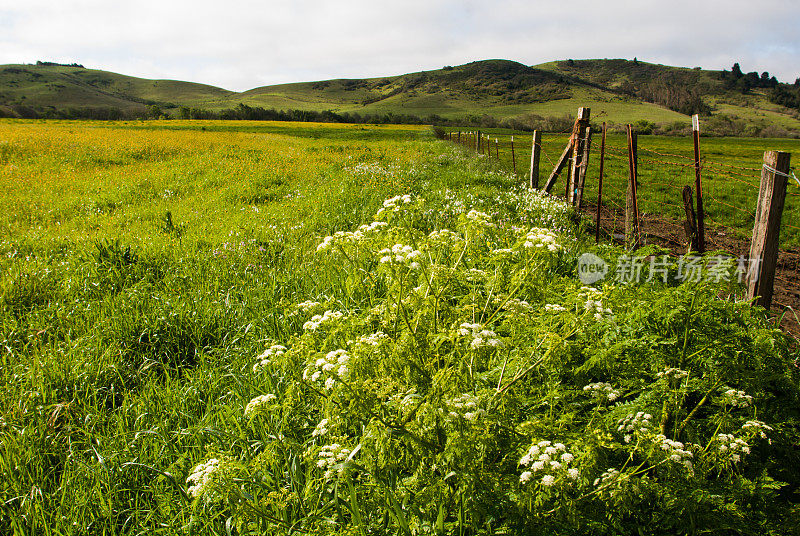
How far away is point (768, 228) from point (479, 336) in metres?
3.87

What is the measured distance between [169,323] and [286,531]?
3.05m

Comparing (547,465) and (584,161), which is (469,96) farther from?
(547,465)

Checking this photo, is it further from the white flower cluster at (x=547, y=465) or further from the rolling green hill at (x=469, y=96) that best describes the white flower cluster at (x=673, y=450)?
the rolling green hill at (x=469, y=96)

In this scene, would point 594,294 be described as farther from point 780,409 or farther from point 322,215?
point 322,215

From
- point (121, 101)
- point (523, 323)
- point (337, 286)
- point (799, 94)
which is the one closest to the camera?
point (523, 323)

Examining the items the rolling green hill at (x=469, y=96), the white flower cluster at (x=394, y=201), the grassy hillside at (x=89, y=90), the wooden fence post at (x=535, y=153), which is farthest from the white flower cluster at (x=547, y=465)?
the grassy hillside at (x=89, y=90)

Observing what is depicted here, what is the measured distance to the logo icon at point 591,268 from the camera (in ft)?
15.1

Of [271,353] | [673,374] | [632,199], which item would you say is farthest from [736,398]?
[632,199]

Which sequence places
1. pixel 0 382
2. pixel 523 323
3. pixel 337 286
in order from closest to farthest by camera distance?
pixel 523 323 < pixel 0 382 < pixel 337 286

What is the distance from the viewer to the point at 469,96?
561 feet

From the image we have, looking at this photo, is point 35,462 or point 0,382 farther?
point 0,382

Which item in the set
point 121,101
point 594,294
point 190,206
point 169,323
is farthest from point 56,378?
point 121,101

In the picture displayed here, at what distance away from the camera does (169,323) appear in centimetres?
421

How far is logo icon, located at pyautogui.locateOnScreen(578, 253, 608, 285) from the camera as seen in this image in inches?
181
